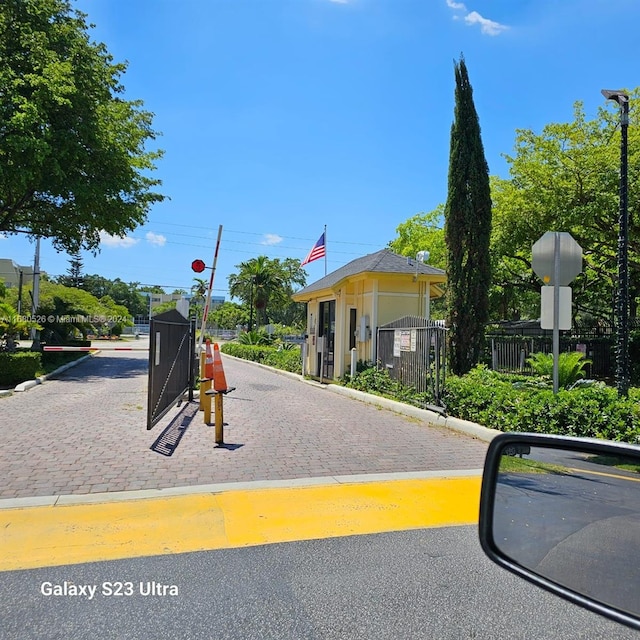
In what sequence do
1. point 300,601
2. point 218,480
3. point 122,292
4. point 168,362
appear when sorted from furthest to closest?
point 122,292 < point 168,362 < point 218,480 < point 300,601

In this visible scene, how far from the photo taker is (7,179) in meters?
18.1

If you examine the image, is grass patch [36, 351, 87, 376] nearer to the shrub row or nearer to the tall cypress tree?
the tall cypress tree

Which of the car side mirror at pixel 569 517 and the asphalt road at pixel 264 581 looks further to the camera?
the asphalt road at pixel 264 581

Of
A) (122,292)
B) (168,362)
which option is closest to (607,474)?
(168,362)

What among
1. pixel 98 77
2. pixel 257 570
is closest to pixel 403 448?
pixel 257 570

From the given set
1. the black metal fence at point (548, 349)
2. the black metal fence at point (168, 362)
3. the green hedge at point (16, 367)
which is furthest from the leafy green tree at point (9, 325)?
the black metal fence at point (548, 349)

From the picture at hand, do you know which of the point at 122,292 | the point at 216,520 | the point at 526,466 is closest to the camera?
the point at 526,466

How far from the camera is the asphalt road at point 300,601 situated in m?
2.92

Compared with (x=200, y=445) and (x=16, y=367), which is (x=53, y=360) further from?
(x=200, y=445)

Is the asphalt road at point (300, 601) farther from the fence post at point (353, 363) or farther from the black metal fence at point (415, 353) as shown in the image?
the fence post at point (353, 363)

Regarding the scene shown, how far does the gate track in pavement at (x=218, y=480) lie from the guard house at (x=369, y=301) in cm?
474

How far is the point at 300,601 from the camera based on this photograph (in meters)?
3.25

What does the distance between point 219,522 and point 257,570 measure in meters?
1.02

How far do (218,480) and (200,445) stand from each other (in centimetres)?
174
